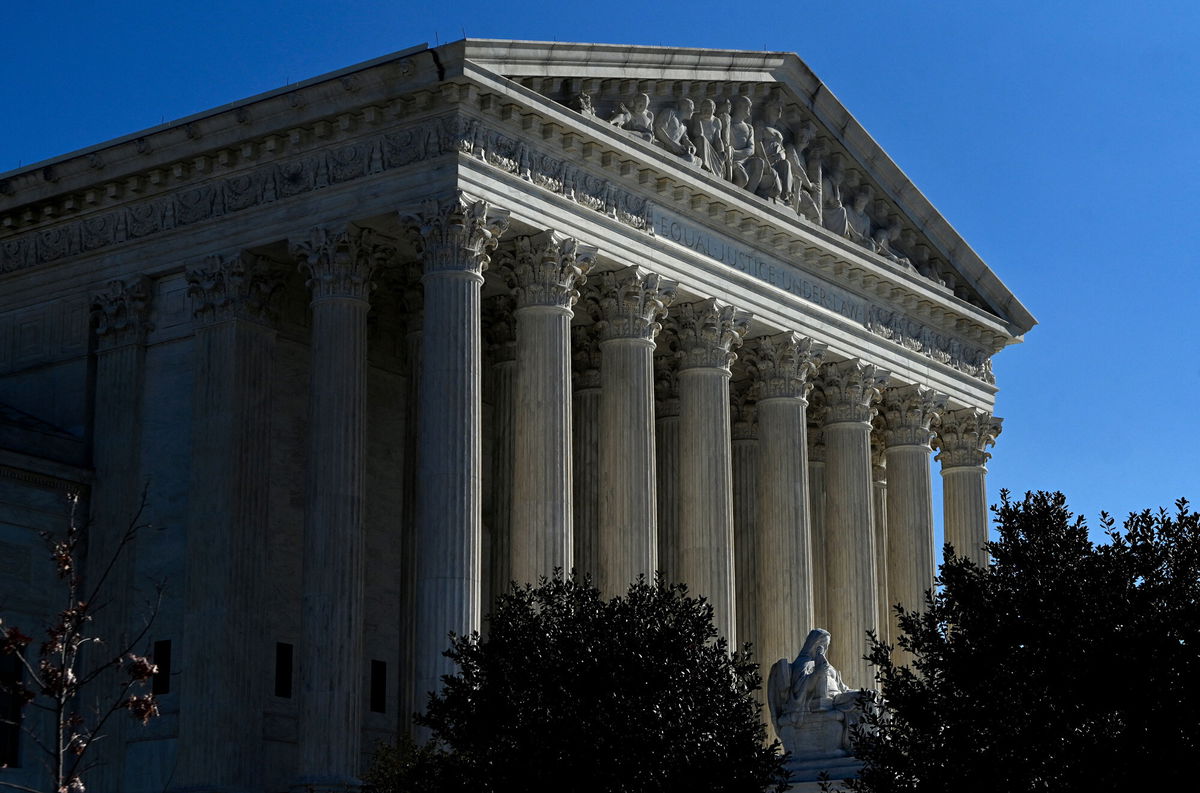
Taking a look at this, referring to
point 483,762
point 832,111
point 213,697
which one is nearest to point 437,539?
point 213,697

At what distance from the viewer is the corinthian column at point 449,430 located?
39688mm

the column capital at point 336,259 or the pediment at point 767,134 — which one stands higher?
the pediment at point 767,134

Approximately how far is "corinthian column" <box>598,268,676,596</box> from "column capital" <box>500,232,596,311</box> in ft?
7.93

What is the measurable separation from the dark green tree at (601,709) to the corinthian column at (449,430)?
6887 mm

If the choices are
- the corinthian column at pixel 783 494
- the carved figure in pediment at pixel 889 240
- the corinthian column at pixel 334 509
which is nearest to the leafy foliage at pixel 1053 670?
the corinthian column at pixel 334 509

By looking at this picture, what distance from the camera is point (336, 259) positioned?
43.1 m

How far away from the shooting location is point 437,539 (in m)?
40.0

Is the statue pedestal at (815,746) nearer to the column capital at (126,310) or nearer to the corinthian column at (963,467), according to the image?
the column capital at (126,310)

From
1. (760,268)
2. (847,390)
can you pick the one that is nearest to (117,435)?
(760,268)

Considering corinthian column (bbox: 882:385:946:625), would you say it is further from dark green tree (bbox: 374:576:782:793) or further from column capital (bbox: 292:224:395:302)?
dark green tree (bbox: 374:576:782:793)

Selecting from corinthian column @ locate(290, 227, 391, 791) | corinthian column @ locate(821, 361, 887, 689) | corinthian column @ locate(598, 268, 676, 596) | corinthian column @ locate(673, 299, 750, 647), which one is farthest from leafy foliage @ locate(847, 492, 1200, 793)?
corinthian column @ locate(821, 361, 887, 689)

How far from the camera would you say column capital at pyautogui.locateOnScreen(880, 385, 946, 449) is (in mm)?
56969

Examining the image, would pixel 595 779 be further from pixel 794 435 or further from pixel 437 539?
pixel 794 435

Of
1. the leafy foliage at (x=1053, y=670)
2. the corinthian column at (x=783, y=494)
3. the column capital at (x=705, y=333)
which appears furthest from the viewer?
the corinthian column at (x=783, y=494)
